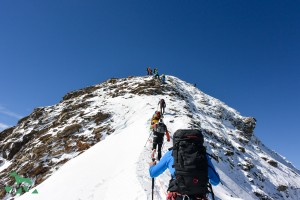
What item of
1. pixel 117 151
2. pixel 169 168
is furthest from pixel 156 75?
pixel 169 168

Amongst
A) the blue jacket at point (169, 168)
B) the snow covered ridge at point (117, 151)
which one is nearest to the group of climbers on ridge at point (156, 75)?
the snow covered ridge at point (117, 151)

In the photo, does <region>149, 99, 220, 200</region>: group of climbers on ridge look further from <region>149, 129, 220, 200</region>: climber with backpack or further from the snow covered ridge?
the snow covered ridge

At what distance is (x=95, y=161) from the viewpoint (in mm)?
14773

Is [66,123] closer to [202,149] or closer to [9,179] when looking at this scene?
[9,179]

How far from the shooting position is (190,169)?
4812 mm

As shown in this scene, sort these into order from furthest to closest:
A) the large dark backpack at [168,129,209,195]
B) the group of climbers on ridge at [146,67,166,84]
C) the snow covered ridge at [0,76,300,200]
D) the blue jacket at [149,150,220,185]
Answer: the group of climbers on ridge at [146,67,166,84]
the snow covered ridge at [0,76,300,200]
the blue jacket at [149,150,220,185]
the large dark backpack at [168,129,209,195]

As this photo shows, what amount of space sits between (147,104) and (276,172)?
68.2ft

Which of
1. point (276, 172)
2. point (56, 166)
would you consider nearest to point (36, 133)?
point (56, 166)

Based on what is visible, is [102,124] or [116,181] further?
[102,124]

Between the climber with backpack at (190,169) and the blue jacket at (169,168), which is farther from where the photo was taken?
the blue jacket at (169,168)

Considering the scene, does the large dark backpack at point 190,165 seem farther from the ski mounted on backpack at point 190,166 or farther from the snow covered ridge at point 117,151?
the snow covered ridge at point 117,151

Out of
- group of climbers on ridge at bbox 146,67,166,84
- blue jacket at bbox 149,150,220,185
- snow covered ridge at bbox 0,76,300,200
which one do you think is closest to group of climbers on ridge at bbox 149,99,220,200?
blue jacket at bbox 149,150,220,185

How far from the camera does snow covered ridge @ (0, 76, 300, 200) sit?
11.8 meters

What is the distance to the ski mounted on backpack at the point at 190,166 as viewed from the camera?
189 inches
